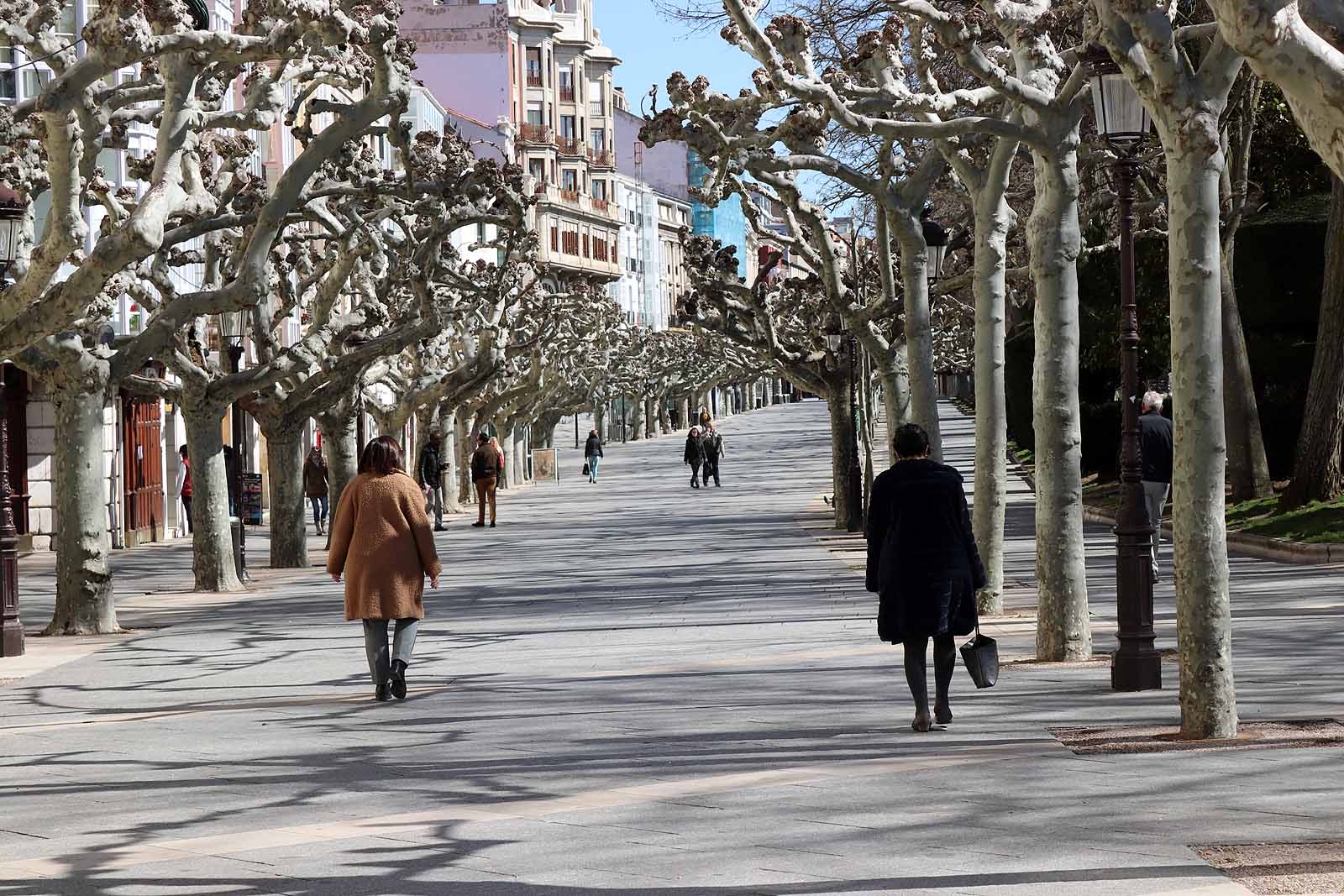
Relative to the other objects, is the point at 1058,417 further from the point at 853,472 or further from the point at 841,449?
the point at 841,449

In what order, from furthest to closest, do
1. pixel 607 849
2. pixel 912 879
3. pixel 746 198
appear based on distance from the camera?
pixel 746 198, pixel 607 849, pixel 912 879

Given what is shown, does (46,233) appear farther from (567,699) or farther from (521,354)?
(521,354)

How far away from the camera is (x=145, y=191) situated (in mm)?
18656

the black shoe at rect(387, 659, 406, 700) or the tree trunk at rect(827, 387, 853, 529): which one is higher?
the tree trunk at rect(827, 387, 853, 529)

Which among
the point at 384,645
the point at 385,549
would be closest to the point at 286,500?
the point at 384,645

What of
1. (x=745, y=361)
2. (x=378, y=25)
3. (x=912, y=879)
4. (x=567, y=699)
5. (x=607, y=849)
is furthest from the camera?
(x=745, y=361)

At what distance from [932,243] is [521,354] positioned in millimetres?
34069

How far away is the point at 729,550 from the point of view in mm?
28891

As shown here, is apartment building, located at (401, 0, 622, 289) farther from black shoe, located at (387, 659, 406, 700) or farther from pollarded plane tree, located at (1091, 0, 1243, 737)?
pollarded plane tree, located at (1091, 0, 1243, 737)

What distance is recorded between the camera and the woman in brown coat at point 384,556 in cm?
1216

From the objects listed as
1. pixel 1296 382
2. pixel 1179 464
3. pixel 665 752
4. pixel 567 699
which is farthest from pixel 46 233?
pixel 1296 382

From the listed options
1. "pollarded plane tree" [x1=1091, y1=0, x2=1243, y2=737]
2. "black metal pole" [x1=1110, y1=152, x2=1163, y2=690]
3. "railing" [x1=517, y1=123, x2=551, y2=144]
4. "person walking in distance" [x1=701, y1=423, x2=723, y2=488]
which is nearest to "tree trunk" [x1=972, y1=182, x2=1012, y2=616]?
"black metal pole" [x1=1110, y1=152, x2=1163, y2=690]

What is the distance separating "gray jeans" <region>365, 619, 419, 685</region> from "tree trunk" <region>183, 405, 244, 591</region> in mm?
11208

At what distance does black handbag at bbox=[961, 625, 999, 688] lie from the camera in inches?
414
